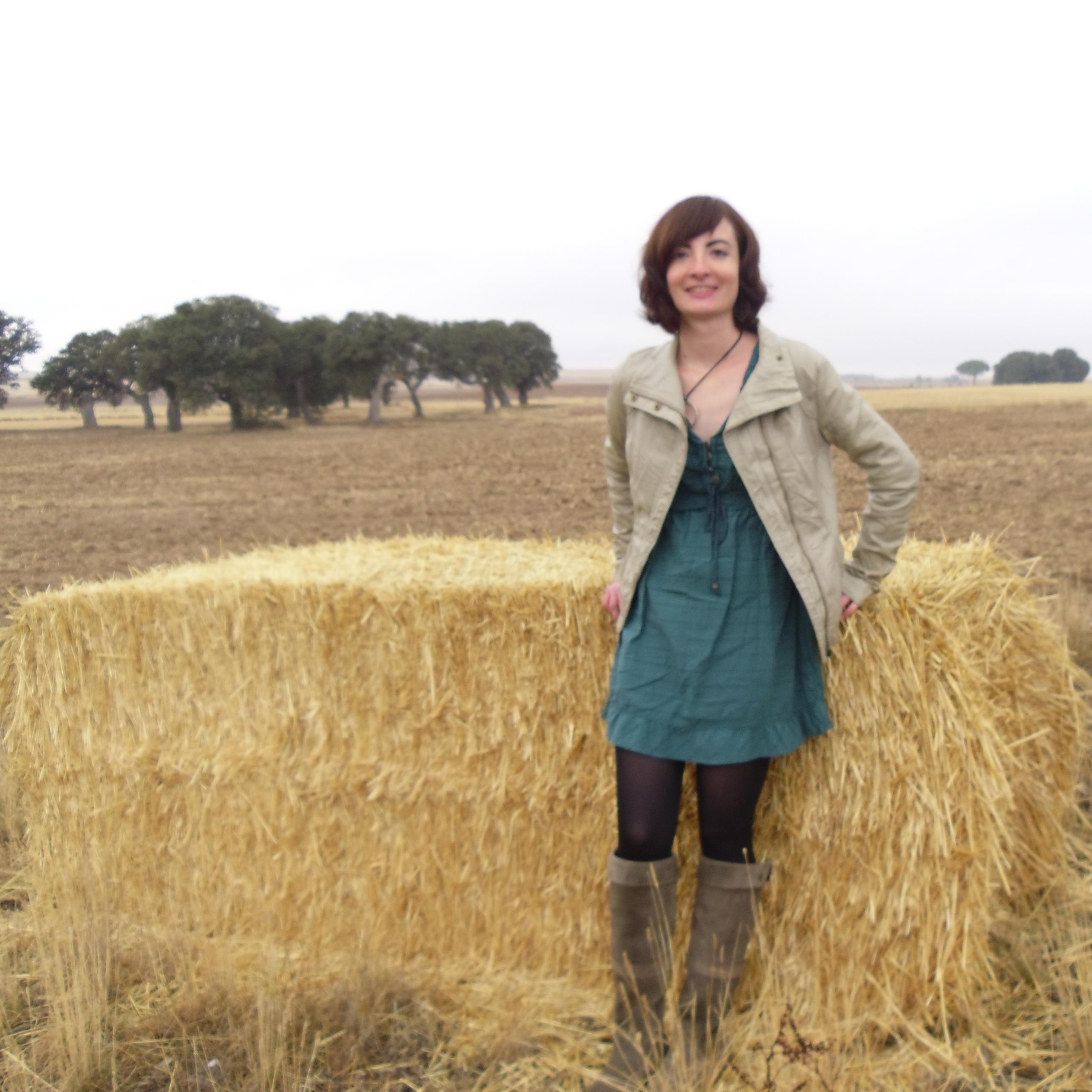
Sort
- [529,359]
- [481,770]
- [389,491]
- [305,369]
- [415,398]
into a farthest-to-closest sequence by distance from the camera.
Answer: [529,359] → [415,398] → [305,369] → [389,491] → [481,770]

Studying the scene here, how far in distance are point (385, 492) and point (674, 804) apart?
1527 cm

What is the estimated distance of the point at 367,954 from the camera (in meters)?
3.06

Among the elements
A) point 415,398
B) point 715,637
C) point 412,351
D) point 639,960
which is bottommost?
point 639,960

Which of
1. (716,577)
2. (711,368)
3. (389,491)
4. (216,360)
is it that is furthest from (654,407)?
(216,360)

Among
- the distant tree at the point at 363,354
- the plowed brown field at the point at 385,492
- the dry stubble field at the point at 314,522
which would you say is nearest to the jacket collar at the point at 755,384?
the plowed brown field at the point at 385,492

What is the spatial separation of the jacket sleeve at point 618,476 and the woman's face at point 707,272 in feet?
0.98

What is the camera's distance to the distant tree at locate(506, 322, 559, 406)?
68.1 metres

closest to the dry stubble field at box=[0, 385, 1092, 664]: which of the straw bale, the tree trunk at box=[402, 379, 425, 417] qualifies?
the straw bale

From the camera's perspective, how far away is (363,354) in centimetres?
5109

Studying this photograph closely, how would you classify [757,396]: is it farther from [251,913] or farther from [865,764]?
[251,913]

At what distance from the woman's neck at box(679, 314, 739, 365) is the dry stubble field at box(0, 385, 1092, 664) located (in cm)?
220

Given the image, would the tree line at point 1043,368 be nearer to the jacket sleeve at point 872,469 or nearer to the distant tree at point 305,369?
the distant tree at point 305,369

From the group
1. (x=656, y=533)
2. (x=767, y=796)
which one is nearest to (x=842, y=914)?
(x=767, y=796)

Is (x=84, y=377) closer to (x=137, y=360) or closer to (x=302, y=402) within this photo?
(x=137, y=360)
